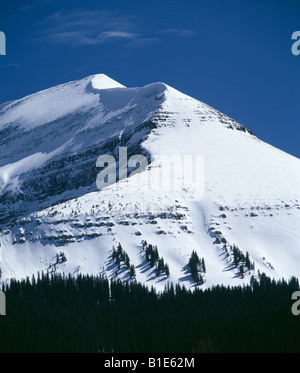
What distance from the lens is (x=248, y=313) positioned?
174 metres

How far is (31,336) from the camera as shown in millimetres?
161625

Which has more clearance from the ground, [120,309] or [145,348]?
[120,309]

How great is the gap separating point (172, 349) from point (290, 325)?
21786 mm

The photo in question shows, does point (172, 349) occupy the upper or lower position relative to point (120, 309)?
lower
